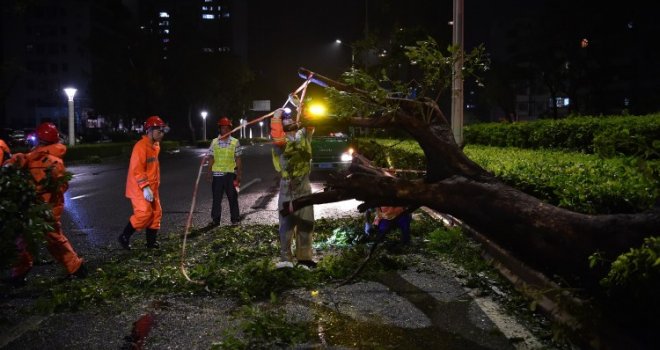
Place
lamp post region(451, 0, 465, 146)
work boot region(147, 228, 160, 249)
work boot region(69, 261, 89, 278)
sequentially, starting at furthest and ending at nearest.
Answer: lamp post region(451, 0, 465, 146)
work boot region(147, 228, 160, 249)
work boot region(69, 261, 89, 278)

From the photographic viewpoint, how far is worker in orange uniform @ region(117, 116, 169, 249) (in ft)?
25.7

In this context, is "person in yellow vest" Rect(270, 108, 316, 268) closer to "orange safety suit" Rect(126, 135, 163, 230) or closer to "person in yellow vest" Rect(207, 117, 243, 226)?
"orange safety suit" Rect(126, 135, 163, 230)

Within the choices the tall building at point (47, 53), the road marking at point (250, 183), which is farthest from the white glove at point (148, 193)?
the tall building at point (47, 53)

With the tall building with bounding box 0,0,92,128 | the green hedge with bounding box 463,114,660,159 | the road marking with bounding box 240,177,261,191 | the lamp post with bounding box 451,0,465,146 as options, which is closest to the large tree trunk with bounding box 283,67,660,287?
the green hedge with bounding box 463,114,660,159

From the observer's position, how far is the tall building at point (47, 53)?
3374 inches

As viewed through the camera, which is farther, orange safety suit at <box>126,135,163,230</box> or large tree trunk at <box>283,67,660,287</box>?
orange safety suit at <box>126,135,163,230</box>

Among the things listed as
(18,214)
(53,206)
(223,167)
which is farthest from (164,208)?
(18,214)

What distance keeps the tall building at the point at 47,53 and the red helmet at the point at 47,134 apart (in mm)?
85587

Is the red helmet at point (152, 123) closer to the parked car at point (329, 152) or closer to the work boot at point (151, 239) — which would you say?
the work boot at point (151, 239)

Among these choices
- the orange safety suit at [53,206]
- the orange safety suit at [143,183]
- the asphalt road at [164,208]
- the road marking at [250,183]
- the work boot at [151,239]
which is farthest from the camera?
the road marking at [250,183]

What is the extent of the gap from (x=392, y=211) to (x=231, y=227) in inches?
132

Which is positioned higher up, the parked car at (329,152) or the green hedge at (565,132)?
the green hedge at (565,132)

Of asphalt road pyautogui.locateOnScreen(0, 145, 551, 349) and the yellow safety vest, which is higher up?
the yellow safety vest

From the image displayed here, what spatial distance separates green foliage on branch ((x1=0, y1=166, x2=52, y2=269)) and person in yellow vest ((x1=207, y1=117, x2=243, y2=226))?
4.94 meters
